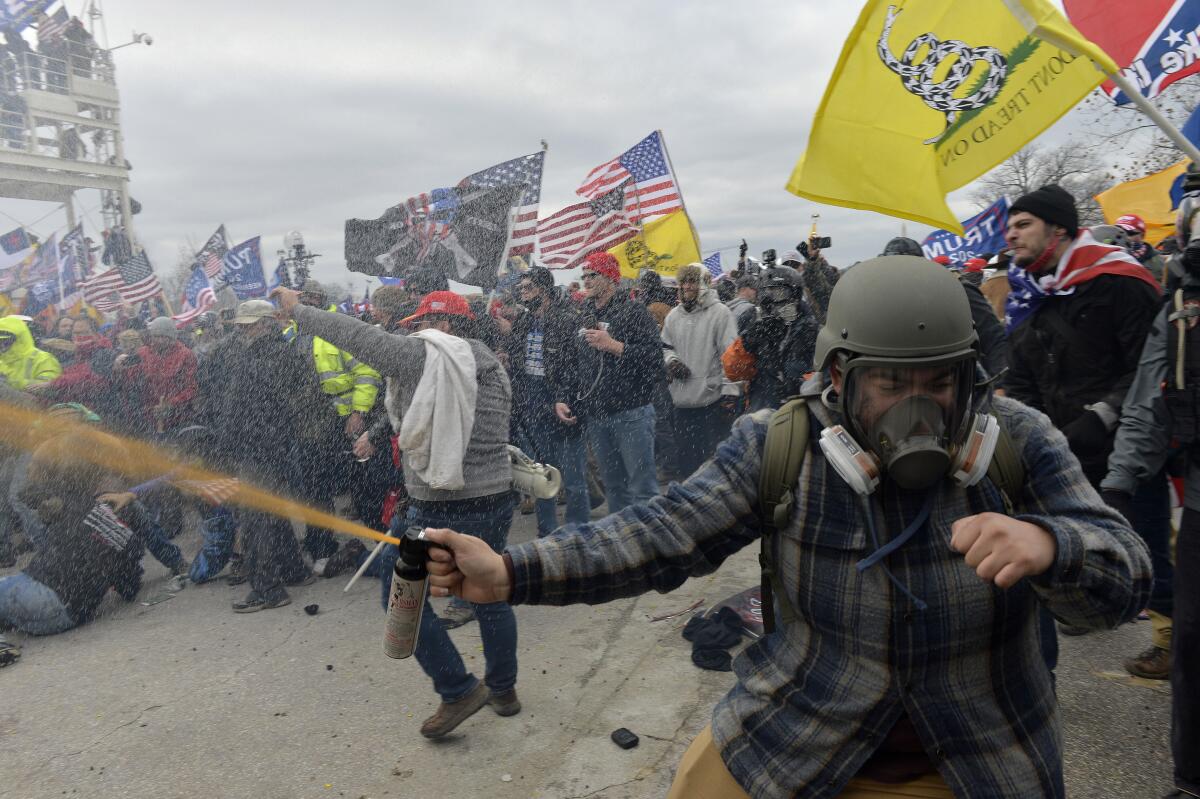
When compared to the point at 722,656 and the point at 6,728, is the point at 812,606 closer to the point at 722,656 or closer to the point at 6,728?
the point at 722,656

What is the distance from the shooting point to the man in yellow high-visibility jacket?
6754 millimetres

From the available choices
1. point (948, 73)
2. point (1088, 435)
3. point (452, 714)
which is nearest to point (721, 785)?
point (452, 714)

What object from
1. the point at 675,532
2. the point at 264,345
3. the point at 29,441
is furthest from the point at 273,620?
the point at 675,532

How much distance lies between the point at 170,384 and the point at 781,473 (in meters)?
7.54

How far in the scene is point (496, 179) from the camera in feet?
28.6

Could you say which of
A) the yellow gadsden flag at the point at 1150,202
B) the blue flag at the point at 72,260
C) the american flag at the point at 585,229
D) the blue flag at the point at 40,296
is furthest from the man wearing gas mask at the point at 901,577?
the blue flag at the point at 72,260

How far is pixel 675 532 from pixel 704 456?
5404 mm

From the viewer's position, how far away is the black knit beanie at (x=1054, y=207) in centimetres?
373

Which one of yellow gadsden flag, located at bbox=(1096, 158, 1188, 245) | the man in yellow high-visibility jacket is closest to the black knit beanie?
the man in yellow high-visibility jacket

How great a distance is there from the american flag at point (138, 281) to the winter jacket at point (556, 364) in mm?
12266

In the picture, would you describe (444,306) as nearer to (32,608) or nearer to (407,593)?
(407,593)

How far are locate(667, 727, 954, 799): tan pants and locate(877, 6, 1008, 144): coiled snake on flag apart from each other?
2.85 metres

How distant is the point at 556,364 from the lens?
684 centimetres

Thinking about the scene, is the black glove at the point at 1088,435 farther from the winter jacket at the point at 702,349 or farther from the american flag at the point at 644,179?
the american flag at the point at 644,179
